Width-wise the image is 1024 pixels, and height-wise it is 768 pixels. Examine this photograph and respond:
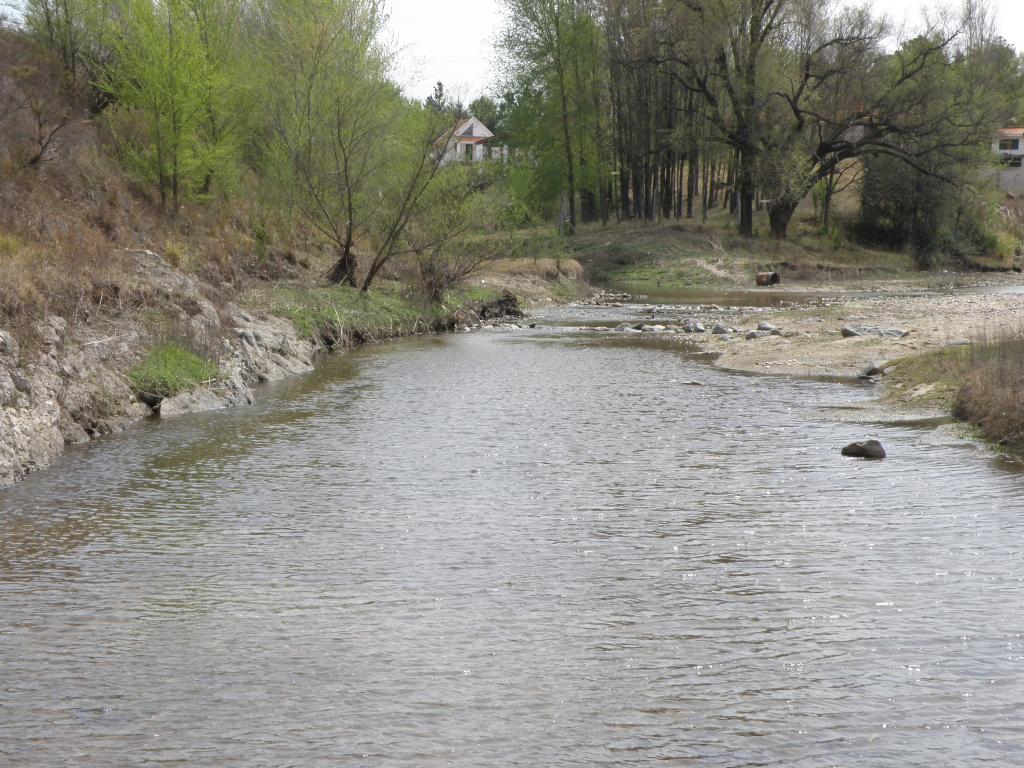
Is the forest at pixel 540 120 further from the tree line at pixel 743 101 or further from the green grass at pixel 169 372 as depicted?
the green grass at pixel 169 372

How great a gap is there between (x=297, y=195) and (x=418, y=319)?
6.24 m

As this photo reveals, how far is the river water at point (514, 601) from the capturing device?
688 centimetres

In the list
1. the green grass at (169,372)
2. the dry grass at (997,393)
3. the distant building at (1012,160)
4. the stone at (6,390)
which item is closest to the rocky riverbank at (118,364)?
the stone at (6,390)

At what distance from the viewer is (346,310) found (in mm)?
31969

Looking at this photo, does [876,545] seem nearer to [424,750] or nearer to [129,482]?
[424,750]

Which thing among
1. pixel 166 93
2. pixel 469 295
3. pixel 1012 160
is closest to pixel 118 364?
pixel 166 93

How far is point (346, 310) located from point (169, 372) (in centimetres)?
1244

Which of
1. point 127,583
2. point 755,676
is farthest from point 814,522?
point 127,583

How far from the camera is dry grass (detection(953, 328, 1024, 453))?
15160 mm

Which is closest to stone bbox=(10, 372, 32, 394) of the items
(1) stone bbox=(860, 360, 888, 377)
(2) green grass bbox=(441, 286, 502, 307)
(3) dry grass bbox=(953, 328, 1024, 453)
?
(3) dry grass bbox=(953, 328, 1024, 453)

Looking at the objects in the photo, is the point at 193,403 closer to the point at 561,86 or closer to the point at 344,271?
the point at 344,271

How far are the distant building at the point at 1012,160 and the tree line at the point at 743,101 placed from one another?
25.1 meters

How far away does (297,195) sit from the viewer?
36469 mm

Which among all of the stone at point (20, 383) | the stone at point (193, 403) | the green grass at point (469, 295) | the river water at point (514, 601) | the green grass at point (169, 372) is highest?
the green grass at point (469, 295)
